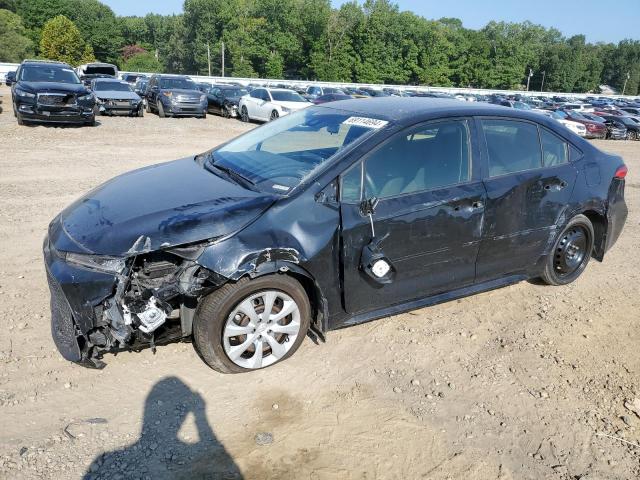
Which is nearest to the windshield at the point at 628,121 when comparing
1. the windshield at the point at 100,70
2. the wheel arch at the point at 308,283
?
the windshield at the point at 100,70

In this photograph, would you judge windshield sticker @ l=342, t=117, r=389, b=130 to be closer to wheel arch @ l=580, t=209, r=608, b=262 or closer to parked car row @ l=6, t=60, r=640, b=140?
parked car row @ l=6, t=60, r=640, b=140

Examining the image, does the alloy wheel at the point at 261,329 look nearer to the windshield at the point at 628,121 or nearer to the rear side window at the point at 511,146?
the rear side window at the point at 511,146

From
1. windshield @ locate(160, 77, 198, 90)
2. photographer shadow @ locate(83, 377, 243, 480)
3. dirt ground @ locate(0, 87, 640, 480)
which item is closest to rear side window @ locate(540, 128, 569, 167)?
dirt ground @ locate(0, 87, 640, 480)

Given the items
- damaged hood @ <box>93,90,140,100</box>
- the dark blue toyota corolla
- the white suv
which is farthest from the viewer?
the white suv

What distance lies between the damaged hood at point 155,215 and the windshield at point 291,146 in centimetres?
23

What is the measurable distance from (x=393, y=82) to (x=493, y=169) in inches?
3642

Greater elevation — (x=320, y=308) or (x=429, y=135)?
A: (x=429, y=135)

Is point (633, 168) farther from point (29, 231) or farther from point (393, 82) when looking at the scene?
point (393, 82)

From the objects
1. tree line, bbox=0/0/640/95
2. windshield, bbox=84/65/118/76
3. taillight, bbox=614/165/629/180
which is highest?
tree line, bbox=0/0/640/95

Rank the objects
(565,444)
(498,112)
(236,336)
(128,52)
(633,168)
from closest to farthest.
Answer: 1. (565,444)
2. (236,336)
3. (498,112)
4. (633,168)
5. (128,52)

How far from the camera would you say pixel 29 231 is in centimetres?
591

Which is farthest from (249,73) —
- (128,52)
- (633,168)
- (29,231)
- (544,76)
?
(29,231)

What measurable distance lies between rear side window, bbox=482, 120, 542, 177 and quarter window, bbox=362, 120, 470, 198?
0.26m

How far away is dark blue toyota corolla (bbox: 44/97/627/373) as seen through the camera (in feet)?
10.5
